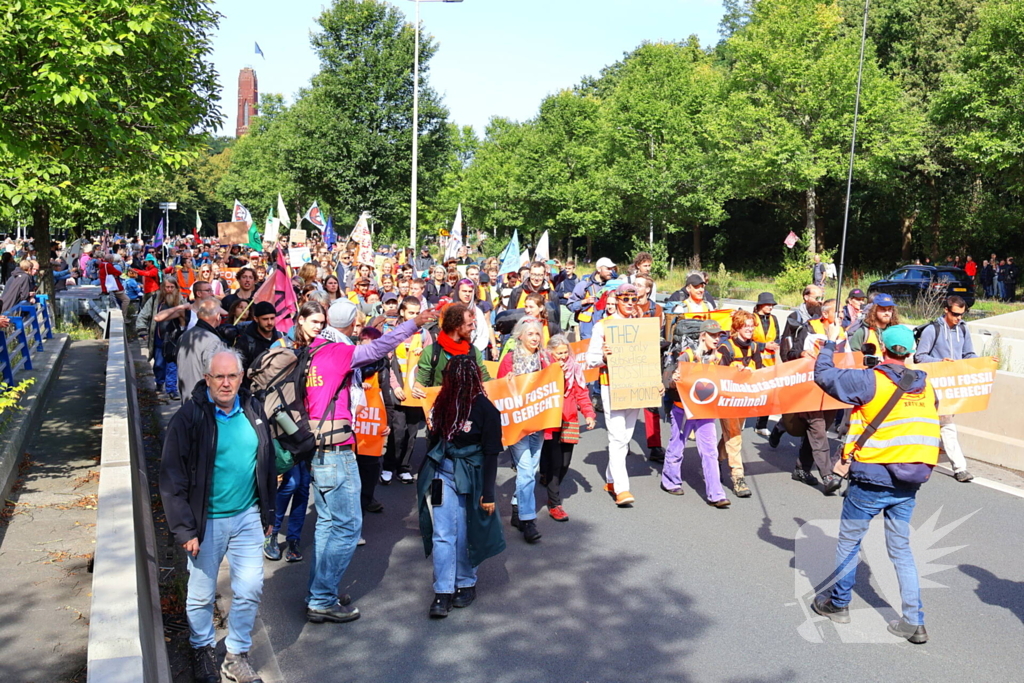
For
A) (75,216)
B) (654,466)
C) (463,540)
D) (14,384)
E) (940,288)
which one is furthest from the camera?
(75,216)

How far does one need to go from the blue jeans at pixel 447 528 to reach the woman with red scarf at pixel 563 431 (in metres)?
1.99

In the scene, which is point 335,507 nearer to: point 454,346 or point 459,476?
point 459,476

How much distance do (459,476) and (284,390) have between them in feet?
3.87

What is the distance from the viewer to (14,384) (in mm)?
10750

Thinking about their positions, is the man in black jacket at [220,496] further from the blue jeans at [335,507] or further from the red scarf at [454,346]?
the red scarf at [454,346]

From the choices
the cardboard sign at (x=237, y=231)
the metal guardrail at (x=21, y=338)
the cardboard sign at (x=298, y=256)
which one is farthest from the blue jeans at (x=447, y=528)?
the cardboard sign at (x=237, y=231)

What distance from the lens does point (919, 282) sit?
3114cm

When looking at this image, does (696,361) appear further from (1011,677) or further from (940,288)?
(940,288)

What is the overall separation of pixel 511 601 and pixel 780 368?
14.0ft

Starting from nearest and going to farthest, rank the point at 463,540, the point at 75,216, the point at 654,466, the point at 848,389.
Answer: the point at 848,389
the point at 463,540
the point at 654,466
the point at 75,216

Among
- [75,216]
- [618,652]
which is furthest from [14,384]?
[75,216]

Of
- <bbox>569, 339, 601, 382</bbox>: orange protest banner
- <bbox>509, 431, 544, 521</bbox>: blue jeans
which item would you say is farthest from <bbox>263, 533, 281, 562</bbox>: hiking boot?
<bbox>569, 339, 601, 382</bbox>: orange protest banner

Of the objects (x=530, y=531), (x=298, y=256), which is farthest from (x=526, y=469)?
(x=298, y=256)

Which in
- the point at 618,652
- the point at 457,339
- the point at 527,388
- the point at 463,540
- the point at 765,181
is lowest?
the point at 618,652
